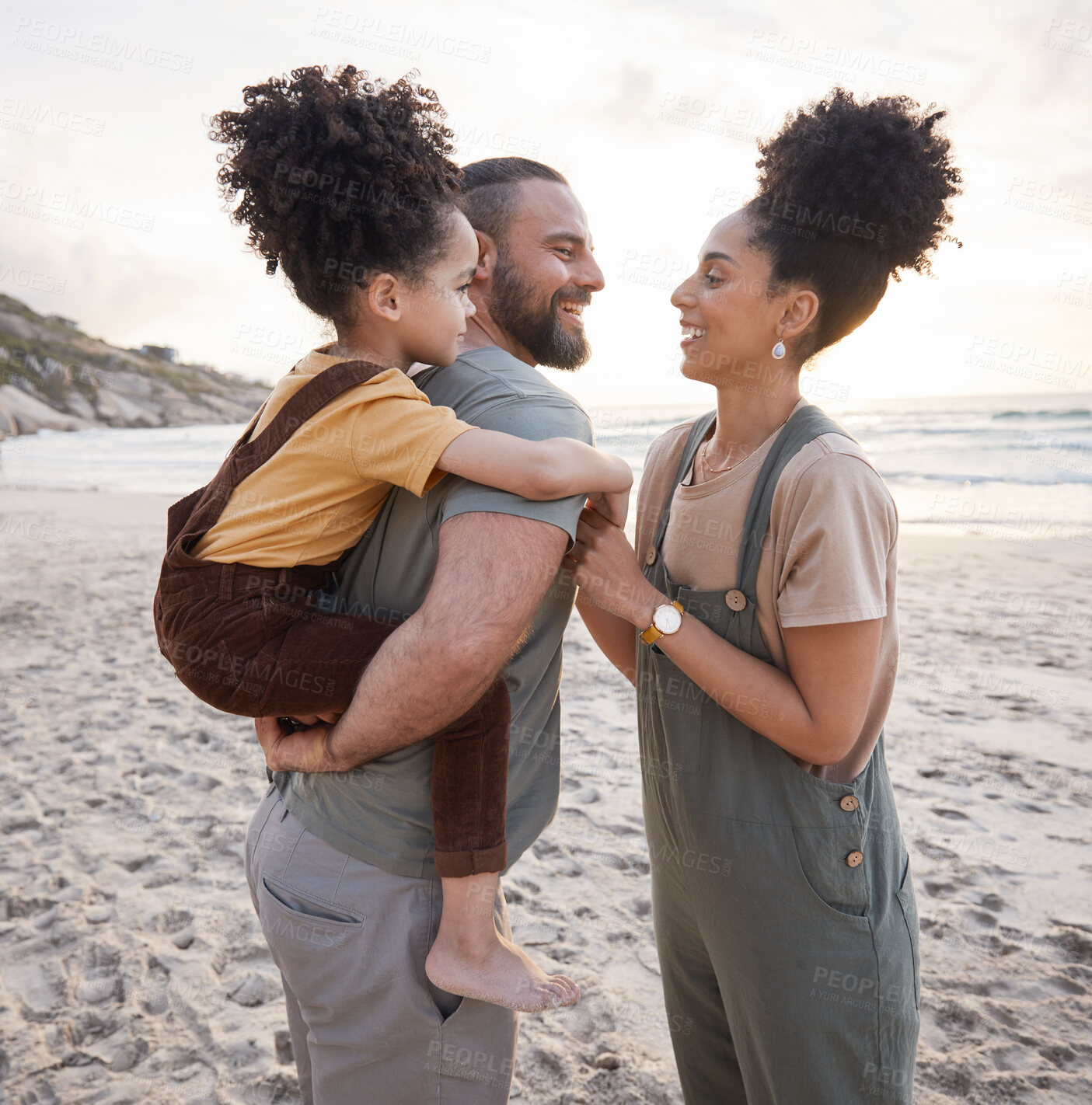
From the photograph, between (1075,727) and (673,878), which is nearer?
(673,878)

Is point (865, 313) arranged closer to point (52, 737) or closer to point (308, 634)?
point (308, 634)

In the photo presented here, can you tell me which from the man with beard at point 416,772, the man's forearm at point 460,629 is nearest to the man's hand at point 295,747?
the man with beard at point 416,772

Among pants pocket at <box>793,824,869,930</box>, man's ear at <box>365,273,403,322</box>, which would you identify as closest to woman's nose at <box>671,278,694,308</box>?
man's ear at <box>365,273,403,322</box>

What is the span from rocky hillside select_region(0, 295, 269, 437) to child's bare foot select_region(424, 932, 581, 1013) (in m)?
32.6

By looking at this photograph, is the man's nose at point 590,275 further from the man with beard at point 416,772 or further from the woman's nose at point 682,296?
the man with beard at point 416,772

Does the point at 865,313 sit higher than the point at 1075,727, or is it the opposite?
the point at 865,313

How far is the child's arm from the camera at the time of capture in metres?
1.39

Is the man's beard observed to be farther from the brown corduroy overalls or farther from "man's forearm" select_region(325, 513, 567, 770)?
"man's forearm" select_region(325, 513, 567, 770)

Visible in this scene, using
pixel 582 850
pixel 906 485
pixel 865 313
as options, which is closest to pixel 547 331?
pixel 865 313

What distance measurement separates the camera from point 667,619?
5.48 ft

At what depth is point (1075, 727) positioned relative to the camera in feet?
19.0

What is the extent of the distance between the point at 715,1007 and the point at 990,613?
7860mm

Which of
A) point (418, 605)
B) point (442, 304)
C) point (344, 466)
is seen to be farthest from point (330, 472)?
point (442, 304)

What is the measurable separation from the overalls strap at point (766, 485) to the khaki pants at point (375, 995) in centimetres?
86
